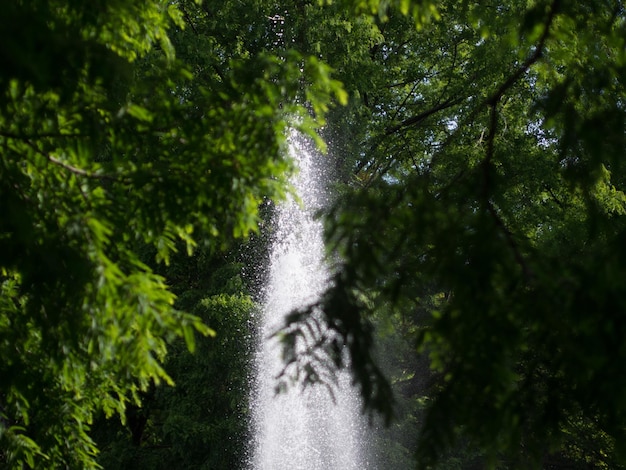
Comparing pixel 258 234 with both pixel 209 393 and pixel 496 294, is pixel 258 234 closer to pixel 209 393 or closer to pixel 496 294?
pixel 496 294

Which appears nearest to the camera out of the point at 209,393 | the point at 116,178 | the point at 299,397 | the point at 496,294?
the point at 496,294

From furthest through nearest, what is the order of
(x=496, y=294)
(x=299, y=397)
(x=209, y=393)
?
(x=209, y=393)
(x=299, y=397)
(x=496, y=294)

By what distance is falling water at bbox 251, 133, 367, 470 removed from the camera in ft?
35.4

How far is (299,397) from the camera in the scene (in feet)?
36.5

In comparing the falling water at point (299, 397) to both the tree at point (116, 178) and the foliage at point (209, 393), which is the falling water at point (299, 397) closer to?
the foliage at point (209, 393)

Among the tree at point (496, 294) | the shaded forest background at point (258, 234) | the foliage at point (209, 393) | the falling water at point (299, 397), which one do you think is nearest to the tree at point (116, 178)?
the shaded forest background at point (258, 234)

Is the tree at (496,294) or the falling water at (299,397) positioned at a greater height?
the falling water at (299,397)

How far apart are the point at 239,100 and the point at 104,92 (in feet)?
2.33

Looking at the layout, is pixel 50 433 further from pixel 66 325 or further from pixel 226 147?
A: pixel 226 147

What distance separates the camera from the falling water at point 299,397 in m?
10.8

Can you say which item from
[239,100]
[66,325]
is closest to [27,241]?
[66,325]

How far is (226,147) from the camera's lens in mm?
3650

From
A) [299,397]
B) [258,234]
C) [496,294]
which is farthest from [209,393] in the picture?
[496,294]

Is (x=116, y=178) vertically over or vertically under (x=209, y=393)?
under
